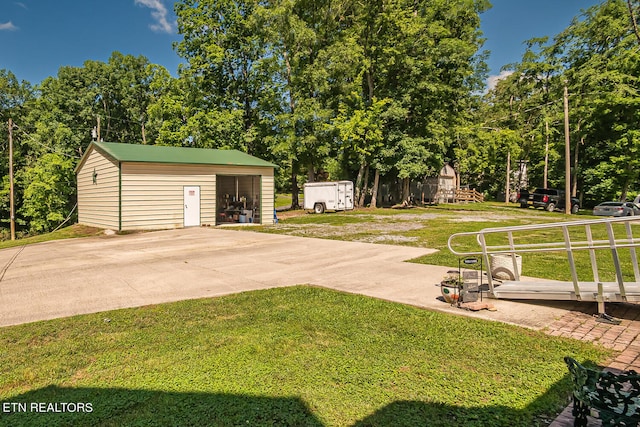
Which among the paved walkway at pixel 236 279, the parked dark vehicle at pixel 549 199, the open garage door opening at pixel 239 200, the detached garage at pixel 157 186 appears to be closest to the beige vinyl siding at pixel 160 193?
the detached garage at pixel 157 186

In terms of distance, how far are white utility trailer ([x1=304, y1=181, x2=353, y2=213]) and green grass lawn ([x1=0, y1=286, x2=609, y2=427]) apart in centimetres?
2100

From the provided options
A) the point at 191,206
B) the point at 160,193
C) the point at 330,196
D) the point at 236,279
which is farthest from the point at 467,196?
the point at 236,279

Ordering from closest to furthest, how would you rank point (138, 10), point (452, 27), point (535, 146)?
point (138, 10) → point (452, 27) → point (535, 146)

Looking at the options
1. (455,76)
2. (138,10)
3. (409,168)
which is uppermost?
(138,10)

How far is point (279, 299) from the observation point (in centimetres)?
547

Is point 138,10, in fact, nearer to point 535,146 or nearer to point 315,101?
point 315,101

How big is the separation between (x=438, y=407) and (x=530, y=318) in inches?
105

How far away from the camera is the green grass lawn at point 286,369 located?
8.37 feet

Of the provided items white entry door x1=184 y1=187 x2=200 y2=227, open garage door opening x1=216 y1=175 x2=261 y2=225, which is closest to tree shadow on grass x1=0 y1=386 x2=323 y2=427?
white entry door x1=184 y1=187 x2=200 y2=227

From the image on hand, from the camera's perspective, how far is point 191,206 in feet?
57.9

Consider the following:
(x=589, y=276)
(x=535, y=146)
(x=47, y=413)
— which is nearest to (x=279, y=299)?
(x=47, y=413)

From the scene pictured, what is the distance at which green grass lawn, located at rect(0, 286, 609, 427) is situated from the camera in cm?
255

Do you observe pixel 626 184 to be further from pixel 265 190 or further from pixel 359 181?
pixel 265 190

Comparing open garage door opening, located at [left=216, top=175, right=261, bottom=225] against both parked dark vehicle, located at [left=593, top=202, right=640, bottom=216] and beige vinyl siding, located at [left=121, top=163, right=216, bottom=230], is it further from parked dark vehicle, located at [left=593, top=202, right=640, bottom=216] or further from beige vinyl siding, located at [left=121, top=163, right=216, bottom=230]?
parked dark vehicle, located at [left=593, top=202, right=640, bottom=216]
